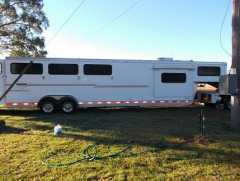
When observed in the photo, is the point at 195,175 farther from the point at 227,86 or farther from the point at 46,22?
the point at 46,22

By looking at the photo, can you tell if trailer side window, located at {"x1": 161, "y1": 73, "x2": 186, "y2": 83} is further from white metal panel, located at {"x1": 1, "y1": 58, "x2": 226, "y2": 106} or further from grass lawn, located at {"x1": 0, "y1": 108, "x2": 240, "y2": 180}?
grass lawn, located at {"x1": 0, "y1": 108, "x2": 240, "y2": 180}

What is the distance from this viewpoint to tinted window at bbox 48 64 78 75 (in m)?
15.0

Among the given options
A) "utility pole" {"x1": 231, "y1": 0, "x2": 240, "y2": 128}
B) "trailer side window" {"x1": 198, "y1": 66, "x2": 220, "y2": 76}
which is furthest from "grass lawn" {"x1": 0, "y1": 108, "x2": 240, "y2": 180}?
"trailer side window" {"x1": 198, "y1": 66, "x2": 220, "y2": 76}

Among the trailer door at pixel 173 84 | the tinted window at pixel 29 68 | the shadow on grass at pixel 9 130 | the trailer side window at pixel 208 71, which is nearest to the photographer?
the shadow on grass at pixel 9 130

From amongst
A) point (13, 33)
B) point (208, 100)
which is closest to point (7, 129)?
point (208, 100)

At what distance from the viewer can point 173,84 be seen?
16562 millimetres

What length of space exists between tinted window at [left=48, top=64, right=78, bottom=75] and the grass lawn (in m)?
4.84

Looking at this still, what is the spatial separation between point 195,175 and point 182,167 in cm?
44

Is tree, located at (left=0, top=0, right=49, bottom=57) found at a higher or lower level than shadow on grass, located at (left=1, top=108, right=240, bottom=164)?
higher

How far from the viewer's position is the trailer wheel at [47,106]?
1501 centimetres

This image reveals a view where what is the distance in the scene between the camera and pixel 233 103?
10031 millimetres

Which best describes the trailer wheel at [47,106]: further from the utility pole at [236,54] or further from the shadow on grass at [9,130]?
the utility pole at [236,54]

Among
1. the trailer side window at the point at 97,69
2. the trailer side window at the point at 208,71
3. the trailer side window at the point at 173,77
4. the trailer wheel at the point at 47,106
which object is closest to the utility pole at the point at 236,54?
the trailer side window at the point at 173,77

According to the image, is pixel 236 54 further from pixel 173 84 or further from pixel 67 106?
pixel 67 106
